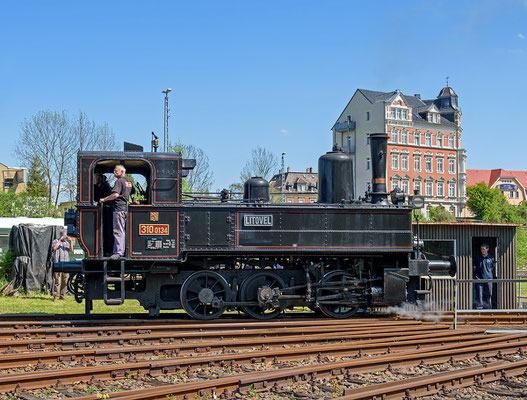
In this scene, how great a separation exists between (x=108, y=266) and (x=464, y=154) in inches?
3128

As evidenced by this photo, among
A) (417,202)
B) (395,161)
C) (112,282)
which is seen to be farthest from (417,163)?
(112,282)

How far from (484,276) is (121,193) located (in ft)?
30.0

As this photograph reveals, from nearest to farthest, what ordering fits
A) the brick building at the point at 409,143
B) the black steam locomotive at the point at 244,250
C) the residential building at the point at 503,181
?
the black steam locomotive at the point at 244,250, the brick building at the point at 409,143, the residential building at the point at 503,181

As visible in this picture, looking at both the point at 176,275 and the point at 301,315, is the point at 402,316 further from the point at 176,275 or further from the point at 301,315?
the point at 176,275

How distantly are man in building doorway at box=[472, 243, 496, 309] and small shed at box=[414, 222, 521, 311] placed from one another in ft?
0.81

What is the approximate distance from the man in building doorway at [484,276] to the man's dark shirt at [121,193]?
29.2ft

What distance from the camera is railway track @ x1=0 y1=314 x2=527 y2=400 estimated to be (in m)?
6.99

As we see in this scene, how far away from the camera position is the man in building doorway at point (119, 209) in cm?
1063

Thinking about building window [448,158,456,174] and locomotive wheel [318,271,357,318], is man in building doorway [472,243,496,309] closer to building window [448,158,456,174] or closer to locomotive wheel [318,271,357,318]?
locomotive wheel [318,271,357,318]

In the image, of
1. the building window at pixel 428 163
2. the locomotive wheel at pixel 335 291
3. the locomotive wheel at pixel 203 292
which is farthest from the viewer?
the building window at pixel 428 163

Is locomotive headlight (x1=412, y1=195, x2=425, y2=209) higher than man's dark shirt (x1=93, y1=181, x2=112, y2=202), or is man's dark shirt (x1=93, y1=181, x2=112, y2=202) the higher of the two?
man's dark shirt (x1=93, y1=181, x2=112, y2=202)

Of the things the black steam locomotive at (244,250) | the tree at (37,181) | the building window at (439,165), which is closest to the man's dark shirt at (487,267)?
the black steam locomotive at (244,250)

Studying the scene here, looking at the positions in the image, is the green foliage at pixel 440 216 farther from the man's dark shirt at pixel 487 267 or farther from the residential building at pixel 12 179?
the man's dark shirt at pixel 487 267

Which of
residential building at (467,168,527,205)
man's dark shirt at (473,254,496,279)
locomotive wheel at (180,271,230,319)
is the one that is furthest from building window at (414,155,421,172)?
locomotive wheel at (180,271,230,319)
